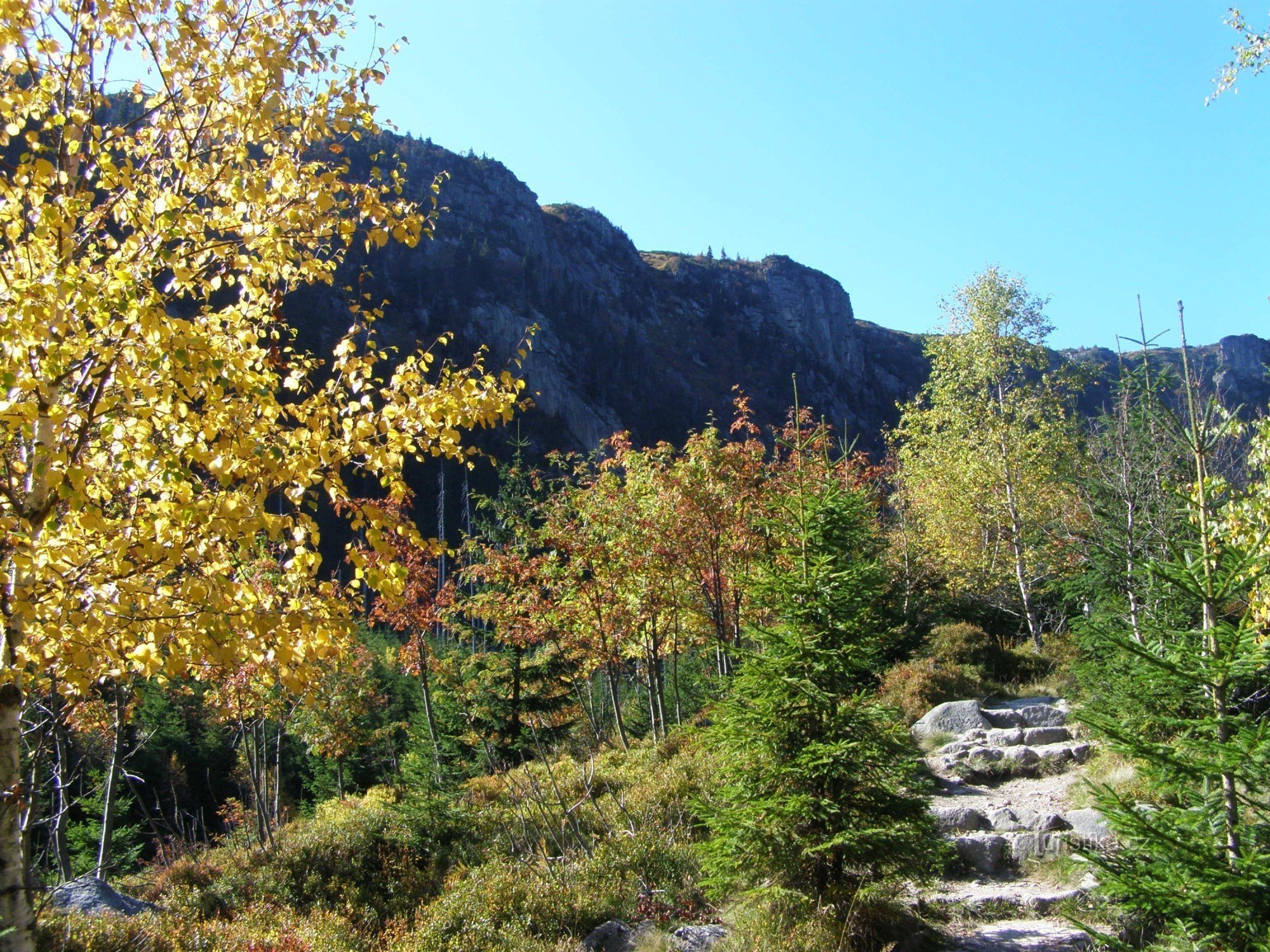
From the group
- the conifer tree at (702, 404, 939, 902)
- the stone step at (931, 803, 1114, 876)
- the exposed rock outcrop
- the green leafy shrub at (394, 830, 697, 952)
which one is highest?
the conifer tree at (702, 404, 939, 902)

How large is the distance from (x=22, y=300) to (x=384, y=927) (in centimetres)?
721

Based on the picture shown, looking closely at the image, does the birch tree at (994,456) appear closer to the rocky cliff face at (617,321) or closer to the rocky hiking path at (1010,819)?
the rocky hiking path at (1010,819)

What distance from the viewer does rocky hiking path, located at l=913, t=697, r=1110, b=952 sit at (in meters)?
6.49

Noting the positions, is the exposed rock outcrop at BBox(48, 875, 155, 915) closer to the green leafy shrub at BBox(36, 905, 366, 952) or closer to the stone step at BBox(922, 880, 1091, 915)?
the green leafy shrub at BBox(36, 905, 366, 952)

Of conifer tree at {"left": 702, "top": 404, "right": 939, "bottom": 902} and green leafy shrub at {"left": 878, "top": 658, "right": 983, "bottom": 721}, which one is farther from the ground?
conifer tree at {"left": 702, "top": 404, "right": 939, "bottom": 902}

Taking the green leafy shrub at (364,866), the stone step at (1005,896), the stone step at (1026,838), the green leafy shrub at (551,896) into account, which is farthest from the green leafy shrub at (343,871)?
the stone step at (1026,838)

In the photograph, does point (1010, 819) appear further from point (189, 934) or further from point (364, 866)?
point (189, 934)

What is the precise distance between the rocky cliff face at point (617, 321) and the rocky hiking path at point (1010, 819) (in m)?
65.0

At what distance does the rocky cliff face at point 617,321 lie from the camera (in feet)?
307

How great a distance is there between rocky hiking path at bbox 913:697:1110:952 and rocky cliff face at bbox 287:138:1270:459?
213 ft

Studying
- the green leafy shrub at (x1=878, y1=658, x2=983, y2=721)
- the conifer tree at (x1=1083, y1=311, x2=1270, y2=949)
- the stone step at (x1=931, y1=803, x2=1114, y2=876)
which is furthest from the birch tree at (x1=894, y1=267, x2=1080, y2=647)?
the conifer tree at (x1=1083, y1=311, x2=1270, y2=949)

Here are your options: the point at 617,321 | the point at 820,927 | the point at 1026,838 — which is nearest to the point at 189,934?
the point at 820,927

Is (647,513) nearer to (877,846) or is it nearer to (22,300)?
(877,846)

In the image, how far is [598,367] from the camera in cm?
10838
